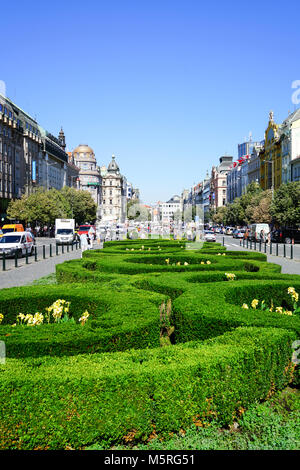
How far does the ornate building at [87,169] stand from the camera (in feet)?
561

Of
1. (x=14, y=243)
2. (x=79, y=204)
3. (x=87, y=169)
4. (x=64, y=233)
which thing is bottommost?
(x=14, y=243)

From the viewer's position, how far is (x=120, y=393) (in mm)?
4551

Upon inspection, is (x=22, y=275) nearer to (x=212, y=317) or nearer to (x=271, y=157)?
(x=212, y=317)

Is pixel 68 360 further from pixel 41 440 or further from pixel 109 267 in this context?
pixel 109 267

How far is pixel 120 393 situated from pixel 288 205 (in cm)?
5140

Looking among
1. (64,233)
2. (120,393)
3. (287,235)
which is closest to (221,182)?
(287,235)

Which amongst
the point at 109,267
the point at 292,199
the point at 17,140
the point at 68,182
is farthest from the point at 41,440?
the point at 68,182

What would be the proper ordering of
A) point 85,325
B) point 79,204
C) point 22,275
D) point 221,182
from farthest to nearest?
point 221,182 < point 79,204 < point 22,275 < point 85,325

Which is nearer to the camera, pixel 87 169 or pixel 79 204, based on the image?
pixel 79 204

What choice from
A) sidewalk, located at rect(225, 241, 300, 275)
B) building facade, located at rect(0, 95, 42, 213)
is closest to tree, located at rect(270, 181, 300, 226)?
sidewalk, located at rect(225, 241, 300, 275)

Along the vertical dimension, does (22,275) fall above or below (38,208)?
below

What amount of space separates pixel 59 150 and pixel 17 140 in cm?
3938

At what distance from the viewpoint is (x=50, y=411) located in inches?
172
